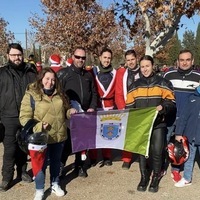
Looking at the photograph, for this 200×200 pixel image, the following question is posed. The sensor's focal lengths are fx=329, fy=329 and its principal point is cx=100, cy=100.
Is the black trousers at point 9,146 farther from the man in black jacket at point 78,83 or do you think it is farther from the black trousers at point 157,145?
the black trousers at point 157,145

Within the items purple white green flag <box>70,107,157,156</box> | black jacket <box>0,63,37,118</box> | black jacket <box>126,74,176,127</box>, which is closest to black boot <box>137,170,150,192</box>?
purple white green flag <box>70,107,157,156</box>

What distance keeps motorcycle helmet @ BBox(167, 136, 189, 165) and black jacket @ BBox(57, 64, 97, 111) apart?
1624 millimetres

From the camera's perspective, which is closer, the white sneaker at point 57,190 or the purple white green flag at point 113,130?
the white sneaker at point 57,190

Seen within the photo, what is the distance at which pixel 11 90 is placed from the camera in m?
4.97

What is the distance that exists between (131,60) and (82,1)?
389 centimetres

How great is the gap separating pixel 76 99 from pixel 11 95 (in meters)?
1.10

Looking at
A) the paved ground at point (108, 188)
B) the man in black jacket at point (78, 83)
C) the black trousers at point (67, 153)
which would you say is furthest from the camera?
the black trousers at point (67, 153)

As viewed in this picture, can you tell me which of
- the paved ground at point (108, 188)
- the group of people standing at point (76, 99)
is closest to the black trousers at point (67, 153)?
the group of people standing at point (76, 99)

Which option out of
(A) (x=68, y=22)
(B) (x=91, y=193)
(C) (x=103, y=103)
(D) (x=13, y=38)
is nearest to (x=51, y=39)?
(A) (x=68, y=22)

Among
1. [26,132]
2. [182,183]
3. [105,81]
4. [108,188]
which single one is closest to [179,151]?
[182,183]

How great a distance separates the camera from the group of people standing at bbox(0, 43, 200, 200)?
4559 millimetres

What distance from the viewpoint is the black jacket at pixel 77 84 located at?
5461mm

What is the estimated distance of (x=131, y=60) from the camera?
6051 mm

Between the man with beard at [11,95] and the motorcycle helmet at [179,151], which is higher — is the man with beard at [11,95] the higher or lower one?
the higher one
